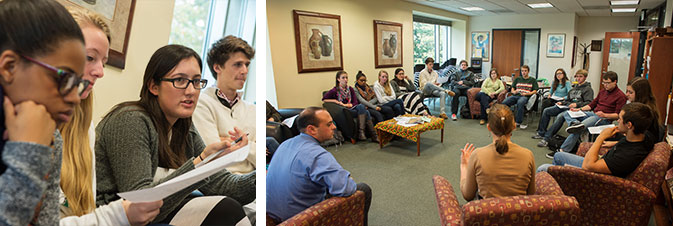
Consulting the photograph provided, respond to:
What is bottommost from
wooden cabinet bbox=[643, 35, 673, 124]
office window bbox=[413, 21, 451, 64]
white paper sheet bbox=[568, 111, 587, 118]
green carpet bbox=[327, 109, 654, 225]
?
green carpet bbox=[327, 109, 654, 225]

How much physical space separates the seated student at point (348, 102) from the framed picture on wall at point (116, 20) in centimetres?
452

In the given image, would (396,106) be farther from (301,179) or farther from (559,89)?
(301,179)

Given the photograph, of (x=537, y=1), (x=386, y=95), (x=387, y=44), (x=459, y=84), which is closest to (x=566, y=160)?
(x=386, y=95)

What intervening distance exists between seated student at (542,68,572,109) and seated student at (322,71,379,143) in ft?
9.51

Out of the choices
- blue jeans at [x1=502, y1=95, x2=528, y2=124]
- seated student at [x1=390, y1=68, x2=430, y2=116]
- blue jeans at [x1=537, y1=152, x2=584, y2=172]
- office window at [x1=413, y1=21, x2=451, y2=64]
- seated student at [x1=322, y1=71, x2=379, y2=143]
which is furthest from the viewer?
office window at [x1=413, y1=21, x2=451, y2=64]

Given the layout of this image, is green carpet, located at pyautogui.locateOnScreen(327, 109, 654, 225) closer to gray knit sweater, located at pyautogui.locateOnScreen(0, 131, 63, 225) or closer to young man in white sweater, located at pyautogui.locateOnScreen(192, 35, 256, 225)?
young man in white sweater, located at pyautogui.locateOnScreen(192, 35, 256, 225)

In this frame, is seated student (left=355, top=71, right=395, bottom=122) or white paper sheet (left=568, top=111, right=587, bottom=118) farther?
seated student (left=355, top=71, right=395, bottom=122)

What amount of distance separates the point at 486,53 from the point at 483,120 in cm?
470

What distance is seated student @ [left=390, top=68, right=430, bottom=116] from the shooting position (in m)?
6.07

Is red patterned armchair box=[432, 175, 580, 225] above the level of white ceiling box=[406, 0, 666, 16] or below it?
below

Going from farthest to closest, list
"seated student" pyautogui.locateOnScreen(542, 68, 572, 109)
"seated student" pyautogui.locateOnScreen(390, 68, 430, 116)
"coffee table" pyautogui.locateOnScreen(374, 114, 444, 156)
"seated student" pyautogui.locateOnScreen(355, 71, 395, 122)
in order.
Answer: "seated student" pyautogui.locateOnScreen(390, 68, 430, 116), "seated student" pyautogui.locateOnScreen(542, 68, 572, 109), "seated student" pyautogui.locateOnScreen(355, 71, 395, 122), "coffee table" pyautogui.locateOnScreen(374, 114, 444, 156)

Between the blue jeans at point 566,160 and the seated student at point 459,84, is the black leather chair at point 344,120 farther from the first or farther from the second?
the blue jeans at point 566,160

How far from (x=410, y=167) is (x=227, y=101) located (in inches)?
135

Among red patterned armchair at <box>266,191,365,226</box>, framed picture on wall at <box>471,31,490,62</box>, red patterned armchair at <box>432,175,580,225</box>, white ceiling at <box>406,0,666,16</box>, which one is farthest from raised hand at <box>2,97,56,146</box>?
framed picture on wall at <box>471,31,490,62</box>
